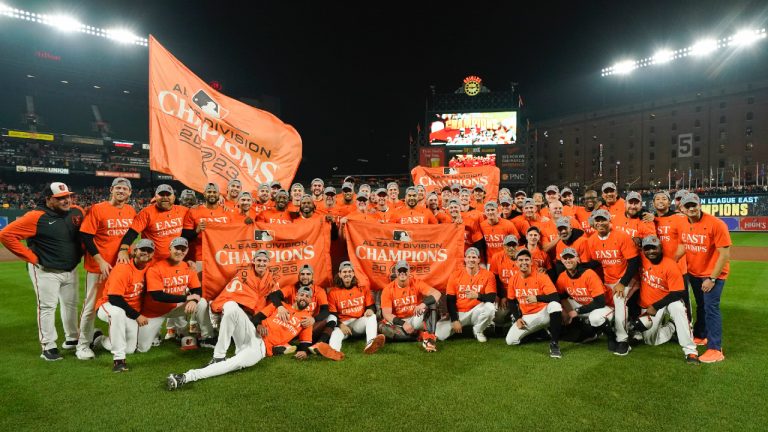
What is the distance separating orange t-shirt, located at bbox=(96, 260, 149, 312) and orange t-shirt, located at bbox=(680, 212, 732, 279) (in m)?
8.22

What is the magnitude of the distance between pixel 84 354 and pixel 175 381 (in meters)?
2.25

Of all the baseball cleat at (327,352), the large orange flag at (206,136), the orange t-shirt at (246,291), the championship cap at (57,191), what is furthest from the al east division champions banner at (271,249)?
the championship cap at (57,191)

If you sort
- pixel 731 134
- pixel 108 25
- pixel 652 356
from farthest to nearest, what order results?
pixel 731 134 < pixel 108 25 < pixel 652 356

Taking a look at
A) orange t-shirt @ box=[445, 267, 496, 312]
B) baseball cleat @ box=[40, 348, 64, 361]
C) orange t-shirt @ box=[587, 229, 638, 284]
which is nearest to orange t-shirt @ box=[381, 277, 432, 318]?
orange t-shirt @ box=[445, 267, 496, 312]

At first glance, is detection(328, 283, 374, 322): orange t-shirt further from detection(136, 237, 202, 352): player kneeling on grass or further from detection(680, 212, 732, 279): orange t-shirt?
detection(680, 212, 732, 279): orange t-shirt

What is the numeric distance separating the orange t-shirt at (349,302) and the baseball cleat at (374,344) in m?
0.75

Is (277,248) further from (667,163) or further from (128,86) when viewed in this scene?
(667,163)

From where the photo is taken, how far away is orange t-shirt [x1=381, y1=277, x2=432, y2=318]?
283 inches

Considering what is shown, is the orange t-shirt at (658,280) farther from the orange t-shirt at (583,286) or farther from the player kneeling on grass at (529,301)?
the player kneeling on grass at (529,301)

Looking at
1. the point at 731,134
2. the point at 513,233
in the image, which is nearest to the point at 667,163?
the point at 731,134

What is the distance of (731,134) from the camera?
72.0m

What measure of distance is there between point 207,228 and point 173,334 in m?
2.01

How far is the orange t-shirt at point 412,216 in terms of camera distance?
8.74 m

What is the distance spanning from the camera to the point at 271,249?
23.9 feet
